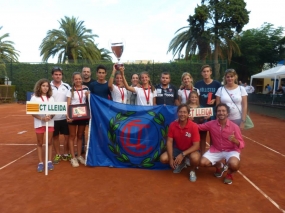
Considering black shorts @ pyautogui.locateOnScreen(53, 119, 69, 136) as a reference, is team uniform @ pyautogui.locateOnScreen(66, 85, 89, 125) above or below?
above

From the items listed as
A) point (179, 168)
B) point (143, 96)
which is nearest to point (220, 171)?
point (179, 168)

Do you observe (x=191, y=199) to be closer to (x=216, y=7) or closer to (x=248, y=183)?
(x=248, y=183)

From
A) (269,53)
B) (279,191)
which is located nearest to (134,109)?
(279,191)

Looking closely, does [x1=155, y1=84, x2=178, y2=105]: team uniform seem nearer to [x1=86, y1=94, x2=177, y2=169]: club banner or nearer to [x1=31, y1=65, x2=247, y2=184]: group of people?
[x1=31, y1=65, x2=247, y2=184]: group of people

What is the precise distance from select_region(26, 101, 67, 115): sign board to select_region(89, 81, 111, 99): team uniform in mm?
797

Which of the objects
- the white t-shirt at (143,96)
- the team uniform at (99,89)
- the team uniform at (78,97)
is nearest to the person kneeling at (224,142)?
the white t-shirt at (143,96)

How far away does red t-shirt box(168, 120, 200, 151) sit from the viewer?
4.30 metres

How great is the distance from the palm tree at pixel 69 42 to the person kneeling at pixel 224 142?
20778 millimetres

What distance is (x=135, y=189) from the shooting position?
392 centimetres

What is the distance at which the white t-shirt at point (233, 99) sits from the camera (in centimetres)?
454

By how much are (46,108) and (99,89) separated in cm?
112

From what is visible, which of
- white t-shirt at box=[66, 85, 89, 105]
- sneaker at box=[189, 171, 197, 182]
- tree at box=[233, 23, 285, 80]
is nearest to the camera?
sneaker at box=[189, 171, 197, 182]

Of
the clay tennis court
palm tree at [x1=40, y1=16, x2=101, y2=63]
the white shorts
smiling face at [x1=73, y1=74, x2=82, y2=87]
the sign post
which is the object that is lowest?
the clay tennis court

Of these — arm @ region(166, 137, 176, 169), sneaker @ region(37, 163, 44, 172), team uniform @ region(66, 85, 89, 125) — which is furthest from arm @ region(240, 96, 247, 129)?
sneaker @ region(37, 163, 44, 172)
